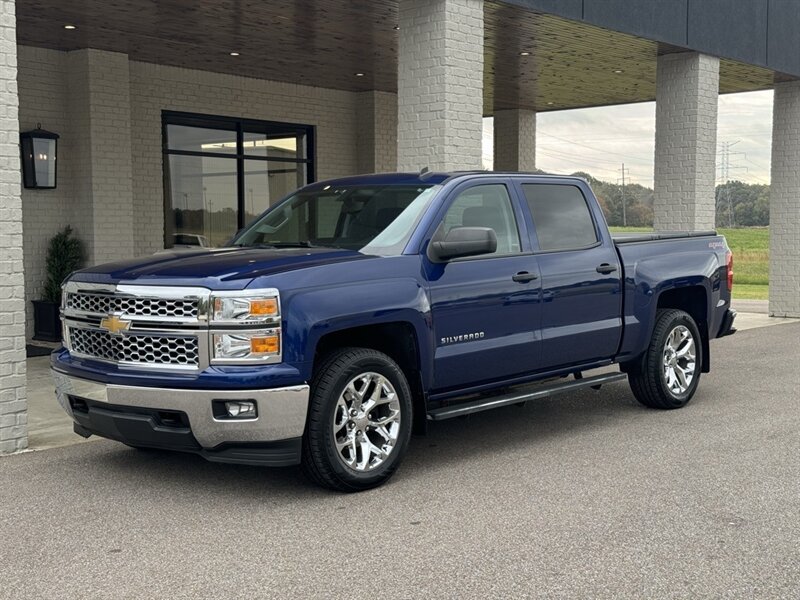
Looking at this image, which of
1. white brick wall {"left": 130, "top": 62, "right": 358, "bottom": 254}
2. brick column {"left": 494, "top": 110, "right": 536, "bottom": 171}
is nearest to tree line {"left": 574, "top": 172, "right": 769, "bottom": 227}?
brick column {"left": 494, "top": 110, "right": 536, "bottom": 171}

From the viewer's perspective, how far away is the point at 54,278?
45.5 feet

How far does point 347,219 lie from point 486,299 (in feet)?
3.80

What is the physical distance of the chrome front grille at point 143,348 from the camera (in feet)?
18.7

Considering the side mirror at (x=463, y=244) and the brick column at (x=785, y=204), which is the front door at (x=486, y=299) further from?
the brick column at (x=785, y=204)

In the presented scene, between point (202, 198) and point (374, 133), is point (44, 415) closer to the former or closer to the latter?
point (202, 198)

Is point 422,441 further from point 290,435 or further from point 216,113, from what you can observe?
point 216,113

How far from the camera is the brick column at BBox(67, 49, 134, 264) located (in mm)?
13961

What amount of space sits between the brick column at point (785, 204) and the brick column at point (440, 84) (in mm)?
9664

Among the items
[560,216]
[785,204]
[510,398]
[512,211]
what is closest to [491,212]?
[512,211]

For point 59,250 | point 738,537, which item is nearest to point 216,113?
point 59,250

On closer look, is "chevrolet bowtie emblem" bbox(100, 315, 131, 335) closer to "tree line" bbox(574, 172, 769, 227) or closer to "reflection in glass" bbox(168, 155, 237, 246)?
"reflection in glass" bbox(168, 155, 237, 246)

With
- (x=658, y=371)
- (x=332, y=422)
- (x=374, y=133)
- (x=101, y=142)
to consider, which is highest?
(x=374, y=133)

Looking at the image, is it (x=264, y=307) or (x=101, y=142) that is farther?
(x=101, y=142)

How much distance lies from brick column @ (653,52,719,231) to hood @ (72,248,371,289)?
10197mm
